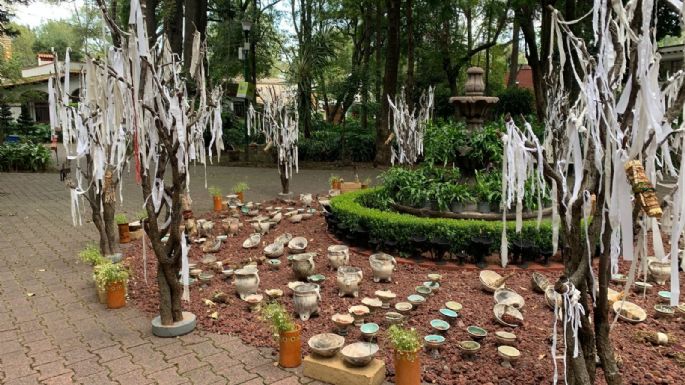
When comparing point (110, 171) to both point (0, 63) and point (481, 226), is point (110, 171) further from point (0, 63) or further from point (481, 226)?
point (0, 63)

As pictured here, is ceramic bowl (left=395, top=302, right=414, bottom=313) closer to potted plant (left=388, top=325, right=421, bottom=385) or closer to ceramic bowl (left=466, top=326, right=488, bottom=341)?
ceramic bowl (left=466, top=326, right=488, bottom=341)

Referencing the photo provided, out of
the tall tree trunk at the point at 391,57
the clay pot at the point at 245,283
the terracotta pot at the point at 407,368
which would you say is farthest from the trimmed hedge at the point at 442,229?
the tall tree trunk at the point at 391,57

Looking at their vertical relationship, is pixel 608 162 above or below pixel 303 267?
above

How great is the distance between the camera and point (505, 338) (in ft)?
12.1

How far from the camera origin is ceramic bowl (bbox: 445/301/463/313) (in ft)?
14.2

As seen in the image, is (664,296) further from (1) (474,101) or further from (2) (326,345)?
(1) (474,101)

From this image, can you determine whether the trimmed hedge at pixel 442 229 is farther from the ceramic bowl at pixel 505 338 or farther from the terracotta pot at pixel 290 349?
the terracotta pot at pixel 290 349

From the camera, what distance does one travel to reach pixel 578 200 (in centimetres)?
264

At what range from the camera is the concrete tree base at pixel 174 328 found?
408 centimetres

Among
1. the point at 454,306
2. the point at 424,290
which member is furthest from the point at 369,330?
the point at 424,290

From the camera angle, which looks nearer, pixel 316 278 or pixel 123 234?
pixel 316 278

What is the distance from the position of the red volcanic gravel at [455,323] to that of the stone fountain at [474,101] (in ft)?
10.7

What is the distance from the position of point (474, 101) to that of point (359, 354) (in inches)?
219

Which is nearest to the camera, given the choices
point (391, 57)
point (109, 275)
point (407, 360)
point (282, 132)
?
point (407, 360)
